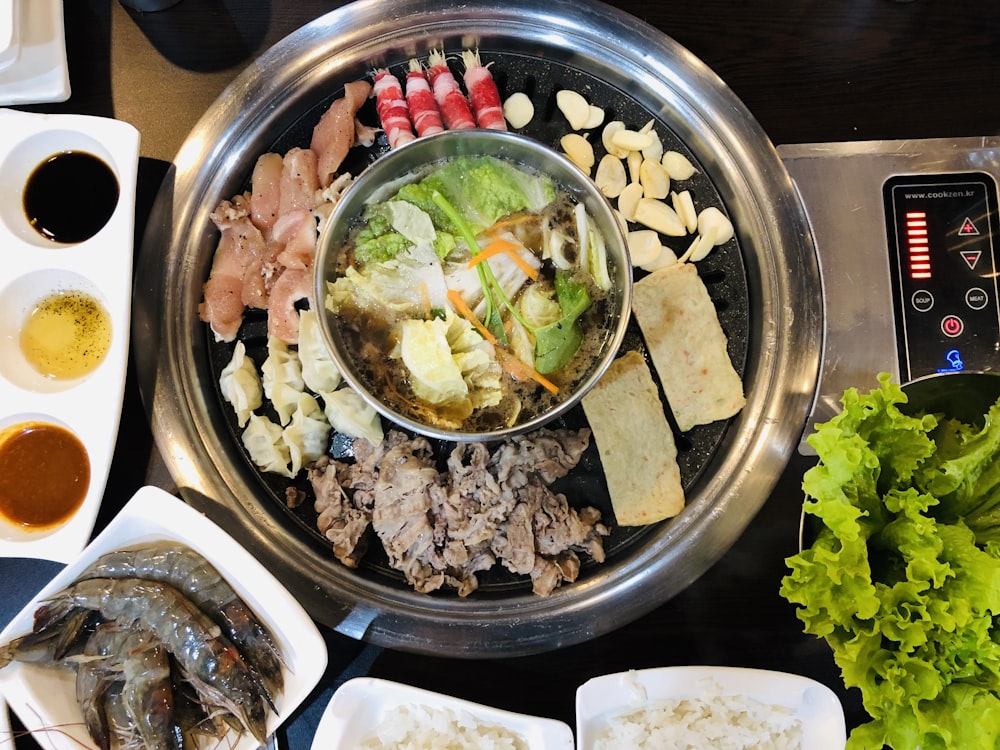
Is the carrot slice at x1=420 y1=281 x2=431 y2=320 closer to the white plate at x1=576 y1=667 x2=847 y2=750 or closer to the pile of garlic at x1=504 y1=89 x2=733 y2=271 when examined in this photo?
the pile of garlic at x1=504 y1=89 x2=733 y2=271

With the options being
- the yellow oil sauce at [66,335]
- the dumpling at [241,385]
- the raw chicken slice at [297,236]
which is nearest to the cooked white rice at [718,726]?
the dumpling at [241,385]

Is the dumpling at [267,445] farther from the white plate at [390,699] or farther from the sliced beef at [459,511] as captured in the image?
the white plate at [390,699]

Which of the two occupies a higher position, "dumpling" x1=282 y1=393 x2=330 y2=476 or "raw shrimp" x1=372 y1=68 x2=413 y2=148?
"raw shrimp" x1=372 y1=68 x2=413 y2=148

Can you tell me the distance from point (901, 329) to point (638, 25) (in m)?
1.46

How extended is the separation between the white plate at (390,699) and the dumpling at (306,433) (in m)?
0.73

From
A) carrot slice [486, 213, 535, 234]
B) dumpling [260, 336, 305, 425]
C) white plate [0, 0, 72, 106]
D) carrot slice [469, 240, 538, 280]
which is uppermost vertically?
white plate [0, 0, 72, 106]

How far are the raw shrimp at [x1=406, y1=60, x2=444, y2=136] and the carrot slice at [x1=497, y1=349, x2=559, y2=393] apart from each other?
83 centimetres

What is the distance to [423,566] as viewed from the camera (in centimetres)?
228

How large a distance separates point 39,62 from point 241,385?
4.32ft

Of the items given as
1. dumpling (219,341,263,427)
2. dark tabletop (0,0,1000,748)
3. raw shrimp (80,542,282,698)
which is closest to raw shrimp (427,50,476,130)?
dark tabletop (0,0,1000,748)

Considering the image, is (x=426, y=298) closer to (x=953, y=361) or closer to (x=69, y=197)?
(x=69, y=197)

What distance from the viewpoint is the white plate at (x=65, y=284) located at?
2.14 meters

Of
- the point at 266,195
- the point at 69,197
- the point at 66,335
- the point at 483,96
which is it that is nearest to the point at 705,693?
the point at 483,96

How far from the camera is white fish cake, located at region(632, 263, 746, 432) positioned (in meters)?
2.37
